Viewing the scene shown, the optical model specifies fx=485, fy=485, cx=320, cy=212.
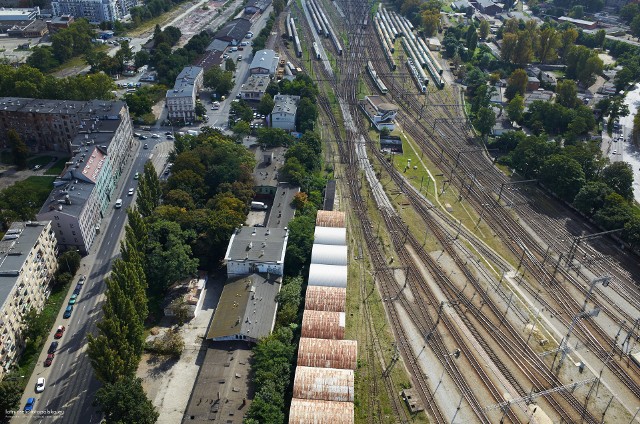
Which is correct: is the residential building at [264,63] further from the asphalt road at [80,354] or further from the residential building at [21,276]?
the residential building at [21,276]

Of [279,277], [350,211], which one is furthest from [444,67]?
[279,277]

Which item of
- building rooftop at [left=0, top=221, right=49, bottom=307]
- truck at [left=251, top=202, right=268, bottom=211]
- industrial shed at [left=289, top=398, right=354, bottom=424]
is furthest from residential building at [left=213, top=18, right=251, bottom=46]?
industrial shed at [left=289, top=398, right=354, bottom=424]

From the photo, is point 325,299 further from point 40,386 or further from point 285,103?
point 285,103

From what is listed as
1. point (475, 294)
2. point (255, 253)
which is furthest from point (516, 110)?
point (255, 253)

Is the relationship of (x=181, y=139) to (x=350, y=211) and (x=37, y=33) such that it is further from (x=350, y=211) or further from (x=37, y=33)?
(x=37, y=33)

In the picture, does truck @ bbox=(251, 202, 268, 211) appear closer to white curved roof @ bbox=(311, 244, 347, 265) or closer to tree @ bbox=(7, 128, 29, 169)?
white curved roof @ bbox=(311, 244, 347, 265)

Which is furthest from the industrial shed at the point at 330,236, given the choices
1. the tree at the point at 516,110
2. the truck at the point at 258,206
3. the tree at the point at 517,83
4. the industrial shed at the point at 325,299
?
the tree at the point at 517,83
